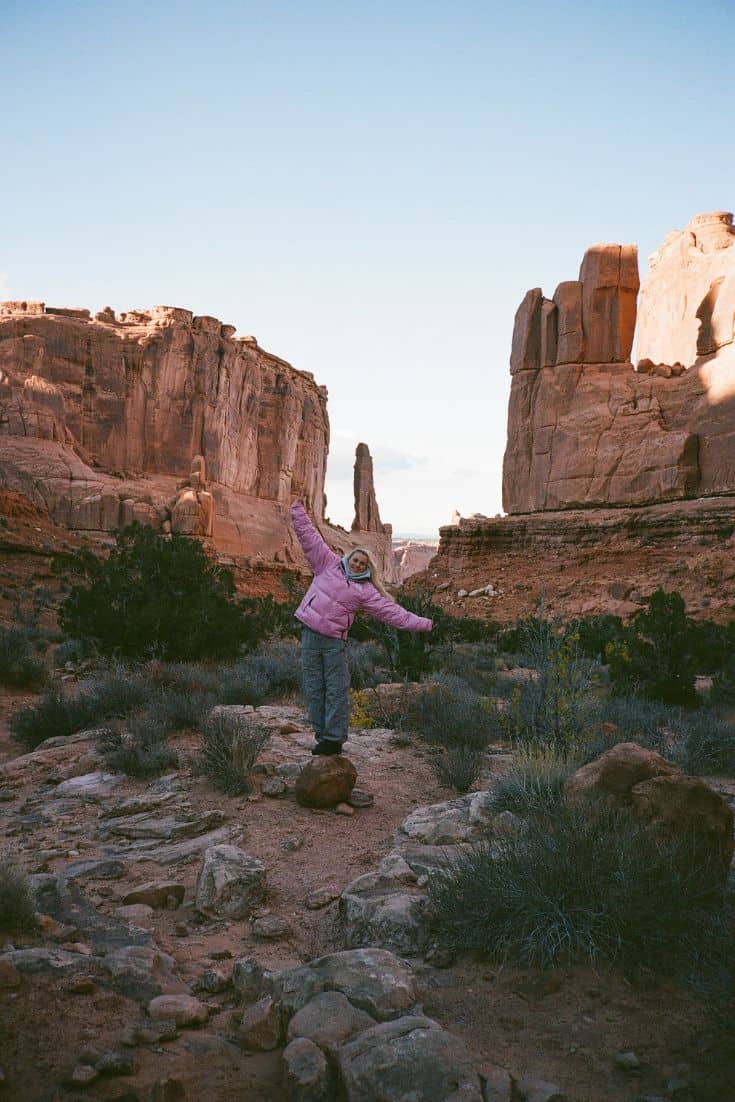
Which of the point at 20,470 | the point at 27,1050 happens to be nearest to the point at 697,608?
the point at 27,1050

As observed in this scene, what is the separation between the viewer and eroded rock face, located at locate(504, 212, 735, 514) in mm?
26797

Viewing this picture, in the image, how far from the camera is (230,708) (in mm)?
7480

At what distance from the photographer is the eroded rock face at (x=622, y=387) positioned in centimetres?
2680

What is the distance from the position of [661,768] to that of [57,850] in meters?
3.54

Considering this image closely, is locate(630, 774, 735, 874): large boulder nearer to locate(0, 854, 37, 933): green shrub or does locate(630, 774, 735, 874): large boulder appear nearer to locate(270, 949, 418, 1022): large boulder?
locate(270, 949, 418, 1022): large boulder

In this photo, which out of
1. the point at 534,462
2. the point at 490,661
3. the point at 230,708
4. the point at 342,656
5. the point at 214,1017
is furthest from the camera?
the point at 534,462

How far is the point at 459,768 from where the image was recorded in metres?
5.46

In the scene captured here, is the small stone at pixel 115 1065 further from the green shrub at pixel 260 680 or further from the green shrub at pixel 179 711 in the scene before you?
the green shrub at pixel 260 680

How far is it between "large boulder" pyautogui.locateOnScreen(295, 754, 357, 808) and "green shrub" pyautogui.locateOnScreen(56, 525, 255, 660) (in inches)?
219

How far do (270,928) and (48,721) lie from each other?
4.76 metres

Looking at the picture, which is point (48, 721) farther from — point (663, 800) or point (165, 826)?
point (663, 800)

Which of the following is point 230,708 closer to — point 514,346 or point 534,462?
point 534,462

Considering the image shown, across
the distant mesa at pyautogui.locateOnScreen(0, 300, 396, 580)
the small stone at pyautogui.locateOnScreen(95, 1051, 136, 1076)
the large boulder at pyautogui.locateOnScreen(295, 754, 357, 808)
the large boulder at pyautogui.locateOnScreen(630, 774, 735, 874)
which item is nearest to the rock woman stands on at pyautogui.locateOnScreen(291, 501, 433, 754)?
the large boulder at pyautogui.locateOnScreen(295, 754, 357, 808)

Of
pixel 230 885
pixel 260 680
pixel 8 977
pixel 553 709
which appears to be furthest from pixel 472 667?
pixel 8 977
